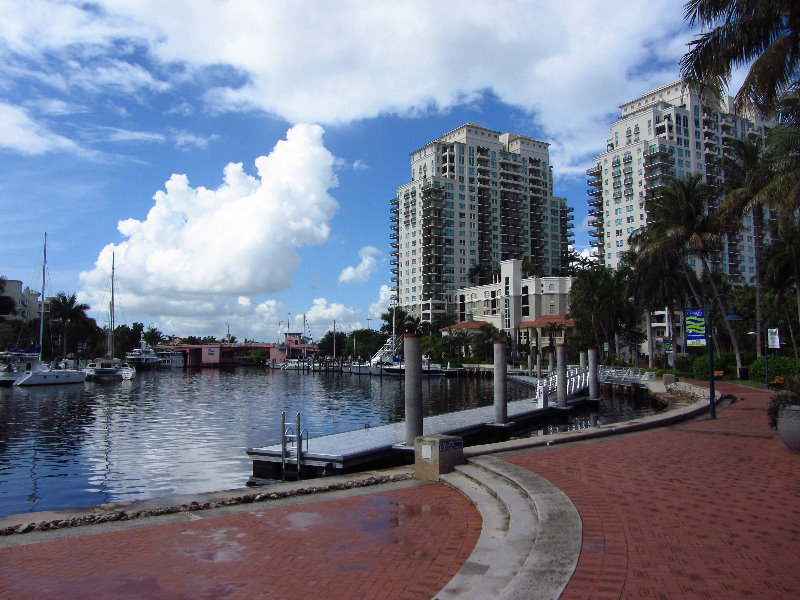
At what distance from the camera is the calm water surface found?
16000 millimetres

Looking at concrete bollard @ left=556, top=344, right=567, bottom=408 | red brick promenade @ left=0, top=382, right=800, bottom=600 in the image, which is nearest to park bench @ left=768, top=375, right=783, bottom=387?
concrete bollard @ left=556, top=344, right=567, bottom=408

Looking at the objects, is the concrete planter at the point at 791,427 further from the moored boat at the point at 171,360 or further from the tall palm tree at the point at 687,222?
the moored boat at the point at 171,360

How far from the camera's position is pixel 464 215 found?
478ft

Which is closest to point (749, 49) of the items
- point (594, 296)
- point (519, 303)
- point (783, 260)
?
point (783, 260)

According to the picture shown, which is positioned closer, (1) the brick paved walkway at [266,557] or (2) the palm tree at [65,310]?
(1) the brick paved walkway at [266,557]

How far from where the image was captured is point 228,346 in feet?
590

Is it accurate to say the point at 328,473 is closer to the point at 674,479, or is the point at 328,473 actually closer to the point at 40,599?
the point at 674,479

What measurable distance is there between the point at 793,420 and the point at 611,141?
13123cm

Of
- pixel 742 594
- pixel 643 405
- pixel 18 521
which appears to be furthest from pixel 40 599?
pixel 643 405

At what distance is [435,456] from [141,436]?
19593 mm

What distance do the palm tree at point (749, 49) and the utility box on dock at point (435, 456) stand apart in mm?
13728

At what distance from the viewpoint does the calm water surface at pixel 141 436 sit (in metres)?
16.0

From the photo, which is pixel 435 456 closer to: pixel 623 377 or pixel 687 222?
pixel 623 377

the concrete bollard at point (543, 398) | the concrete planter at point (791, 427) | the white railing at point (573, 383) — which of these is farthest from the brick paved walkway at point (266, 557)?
the white railing at point (573, 383)
